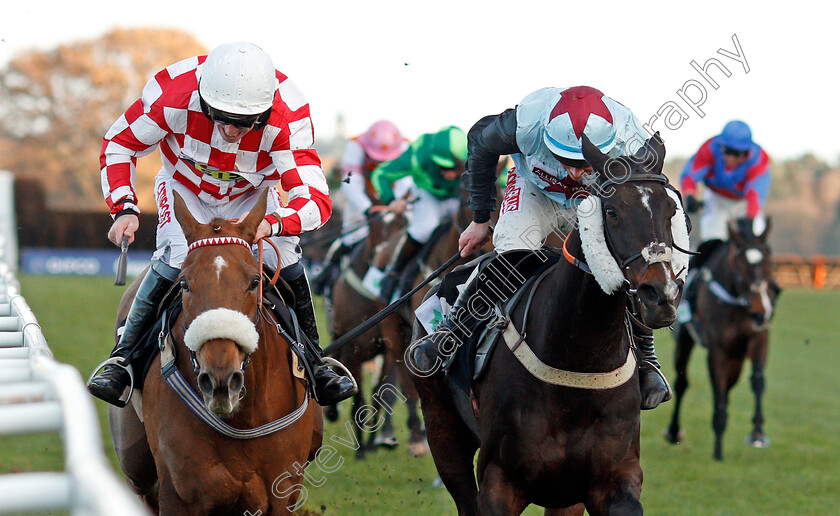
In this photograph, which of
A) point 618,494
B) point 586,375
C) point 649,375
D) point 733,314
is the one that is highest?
point 586,375

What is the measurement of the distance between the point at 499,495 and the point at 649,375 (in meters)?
0.76

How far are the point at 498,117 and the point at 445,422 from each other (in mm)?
1365

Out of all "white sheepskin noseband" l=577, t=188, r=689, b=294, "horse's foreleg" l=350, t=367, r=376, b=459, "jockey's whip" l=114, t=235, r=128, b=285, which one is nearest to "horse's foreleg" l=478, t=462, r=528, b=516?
"white sheepskin noseband" l=577, t=188, r=689, b=294

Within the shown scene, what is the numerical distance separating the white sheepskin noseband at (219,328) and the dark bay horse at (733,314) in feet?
19.2

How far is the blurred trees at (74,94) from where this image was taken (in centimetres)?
3725

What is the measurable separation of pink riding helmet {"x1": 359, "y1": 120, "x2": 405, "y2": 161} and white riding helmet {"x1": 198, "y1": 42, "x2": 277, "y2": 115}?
600 cm

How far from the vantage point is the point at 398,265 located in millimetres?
6957

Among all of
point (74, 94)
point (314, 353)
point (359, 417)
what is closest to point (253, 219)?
point (314, 353)

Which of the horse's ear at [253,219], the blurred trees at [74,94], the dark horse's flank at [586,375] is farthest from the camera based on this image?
the blurred trees at [74,94]

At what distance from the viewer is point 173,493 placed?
10.9 feet

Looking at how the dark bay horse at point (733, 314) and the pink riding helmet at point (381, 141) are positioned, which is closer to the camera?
the dark bay horse at point (733, 314)

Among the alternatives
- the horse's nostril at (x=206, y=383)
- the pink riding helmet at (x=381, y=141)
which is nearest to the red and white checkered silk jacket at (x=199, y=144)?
the horse's nostril at (x=206, y=383)

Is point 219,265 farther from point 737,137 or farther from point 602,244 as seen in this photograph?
point 737,137

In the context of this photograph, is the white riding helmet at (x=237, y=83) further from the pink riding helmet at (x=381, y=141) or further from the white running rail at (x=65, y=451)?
the pink riding helmet at (x=381, y=141)
